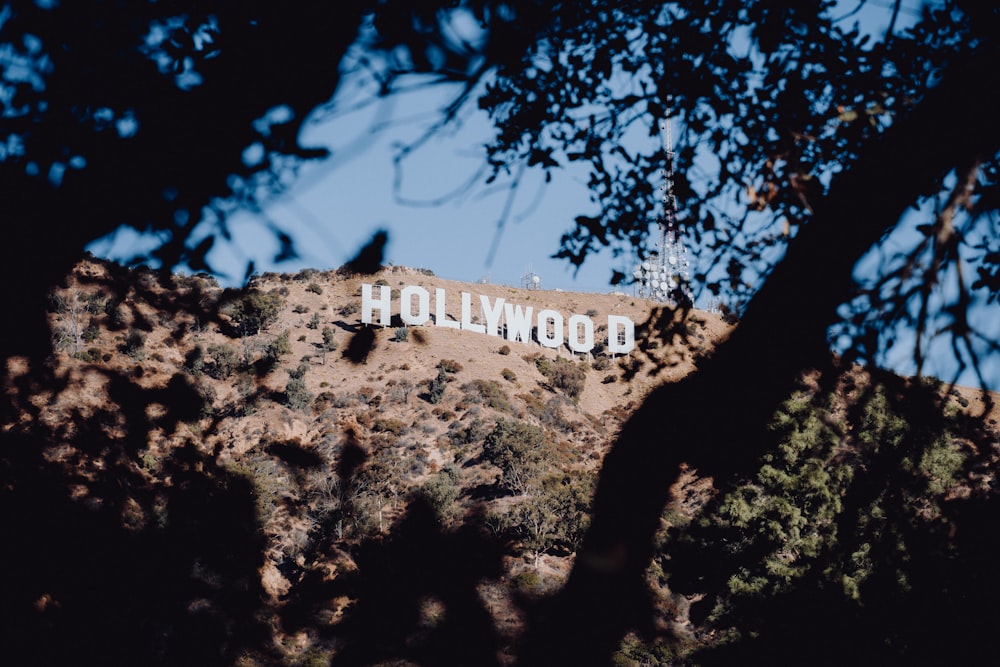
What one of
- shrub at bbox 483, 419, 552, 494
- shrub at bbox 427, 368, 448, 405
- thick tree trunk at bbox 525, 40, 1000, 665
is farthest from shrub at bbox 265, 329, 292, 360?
thick tree trunk at bbox 525, 40, 1000, 665

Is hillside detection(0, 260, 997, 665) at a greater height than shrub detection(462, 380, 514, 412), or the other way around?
shrub detection(462, 380, 514, 412)

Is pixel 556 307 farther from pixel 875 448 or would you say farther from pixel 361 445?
pixel 875 448

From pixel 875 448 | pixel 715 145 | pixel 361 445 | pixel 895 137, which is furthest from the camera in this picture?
pixel 361 445

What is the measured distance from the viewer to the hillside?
5645mm

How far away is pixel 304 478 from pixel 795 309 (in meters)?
27.1

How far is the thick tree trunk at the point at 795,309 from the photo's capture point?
132 inches

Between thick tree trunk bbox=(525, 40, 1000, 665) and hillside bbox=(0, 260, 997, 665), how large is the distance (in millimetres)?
1350

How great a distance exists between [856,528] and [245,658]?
16.4 metres

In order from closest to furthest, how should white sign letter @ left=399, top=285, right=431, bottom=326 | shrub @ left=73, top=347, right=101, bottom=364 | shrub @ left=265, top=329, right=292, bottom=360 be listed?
shrub @ left=73, top=347, right=101, bottom=364 < shrub @ left=265, top=329, right=292, bottom=360 < white sign letter @ left=399, top=285, right=431, bottom=326

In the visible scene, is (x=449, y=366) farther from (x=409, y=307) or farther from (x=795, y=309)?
(x=795, y=309)

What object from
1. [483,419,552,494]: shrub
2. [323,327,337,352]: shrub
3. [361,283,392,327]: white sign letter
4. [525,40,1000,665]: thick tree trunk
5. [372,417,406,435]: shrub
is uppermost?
[361,283,392,327]: white sign letter

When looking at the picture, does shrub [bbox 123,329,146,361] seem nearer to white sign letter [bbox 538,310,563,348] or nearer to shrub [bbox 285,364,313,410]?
shrub [bbox 285,364,313,410]

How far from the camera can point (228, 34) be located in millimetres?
3904

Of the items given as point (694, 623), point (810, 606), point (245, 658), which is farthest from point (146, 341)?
point (810, 606)
